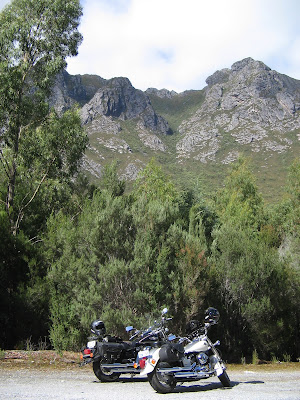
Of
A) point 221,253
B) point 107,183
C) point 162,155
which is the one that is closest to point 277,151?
point 162,155

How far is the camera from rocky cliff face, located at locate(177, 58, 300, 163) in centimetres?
14012

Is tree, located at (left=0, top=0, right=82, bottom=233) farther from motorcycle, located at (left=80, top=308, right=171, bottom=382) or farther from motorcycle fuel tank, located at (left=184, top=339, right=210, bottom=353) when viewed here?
motorcycle fuel tank, located at (left=184, top=339, right=210, bottom=353)

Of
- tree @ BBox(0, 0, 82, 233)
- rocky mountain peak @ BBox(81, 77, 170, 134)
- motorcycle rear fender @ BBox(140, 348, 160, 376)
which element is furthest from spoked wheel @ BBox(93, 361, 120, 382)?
rocky mountain peak @ BBox(81, 77, 170, 134)

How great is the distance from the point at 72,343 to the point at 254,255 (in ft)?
23.3

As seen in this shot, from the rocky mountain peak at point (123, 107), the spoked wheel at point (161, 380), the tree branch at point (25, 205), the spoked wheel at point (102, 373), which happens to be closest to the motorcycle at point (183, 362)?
the spoked wheel at point (161, 380)

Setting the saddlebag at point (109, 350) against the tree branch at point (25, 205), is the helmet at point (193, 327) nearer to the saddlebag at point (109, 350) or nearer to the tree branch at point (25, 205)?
the saddlebag at point (109, 350)

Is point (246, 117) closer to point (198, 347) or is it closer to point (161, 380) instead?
point (198, 347)

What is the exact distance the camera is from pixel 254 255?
1477 cm

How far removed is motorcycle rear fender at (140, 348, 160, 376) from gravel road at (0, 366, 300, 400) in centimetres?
36

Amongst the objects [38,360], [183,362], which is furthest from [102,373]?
[38,360]

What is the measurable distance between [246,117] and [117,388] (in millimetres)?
162939

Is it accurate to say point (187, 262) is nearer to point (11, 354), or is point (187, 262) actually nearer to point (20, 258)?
point (11, 354)

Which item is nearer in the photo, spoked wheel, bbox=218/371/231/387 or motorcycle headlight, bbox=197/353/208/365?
spoked wheel, bbox=218/371/231/387

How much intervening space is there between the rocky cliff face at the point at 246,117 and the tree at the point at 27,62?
11357cm
